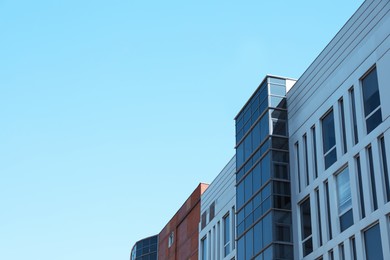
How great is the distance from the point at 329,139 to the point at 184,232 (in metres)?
21.0

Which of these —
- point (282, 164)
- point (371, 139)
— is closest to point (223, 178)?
point (282, 164)

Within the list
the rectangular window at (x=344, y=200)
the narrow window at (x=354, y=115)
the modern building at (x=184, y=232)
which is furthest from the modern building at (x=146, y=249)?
the narrow window at (x=354, y=115)

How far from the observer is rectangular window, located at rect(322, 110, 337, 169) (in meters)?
26.9

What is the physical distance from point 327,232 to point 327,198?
1.36m

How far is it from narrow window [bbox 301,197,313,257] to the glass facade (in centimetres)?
76

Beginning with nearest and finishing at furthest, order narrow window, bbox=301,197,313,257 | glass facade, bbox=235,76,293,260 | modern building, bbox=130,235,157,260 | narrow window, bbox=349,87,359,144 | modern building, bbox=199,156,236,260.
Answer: narrow window, bbox=349,87,359,144
narrow window, bbox=301,197,313,257
glass facade, bbox=235,76,293,260
modern building, bbox=199,156,236,260
modern building, bbox=130,235,157,260

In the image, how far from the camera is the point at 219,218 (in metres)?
38.9

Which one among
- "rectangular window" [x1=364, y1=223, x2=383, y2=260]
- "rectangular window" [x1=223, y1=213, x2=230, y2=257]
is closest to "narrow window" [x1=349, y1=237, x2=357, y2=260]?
"rectangular window" [x1=364, y1=223, x2=383, y2=260]

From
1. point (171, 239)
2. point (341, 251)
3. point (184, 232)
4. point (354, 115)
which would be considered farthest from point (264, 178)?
point (171, 239)

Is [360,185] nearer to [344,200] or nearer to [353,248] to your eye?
[344,200]

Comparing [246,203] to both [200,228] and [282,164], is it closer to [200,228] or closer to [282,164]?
[282,164]

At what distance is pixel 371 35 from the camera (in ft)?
82.3

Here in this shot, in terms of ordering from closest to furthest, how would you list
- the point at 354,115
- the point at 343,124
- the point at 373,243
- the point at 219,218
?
the point at 373,243
the point at 354,115
the point at 343,124
the point at 219,218

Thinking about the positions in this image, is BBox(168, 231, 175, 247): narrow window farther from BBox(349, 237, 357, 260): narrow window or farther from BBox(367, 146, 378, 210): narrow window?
BBox(367, 146, 378, 210): narrow window
